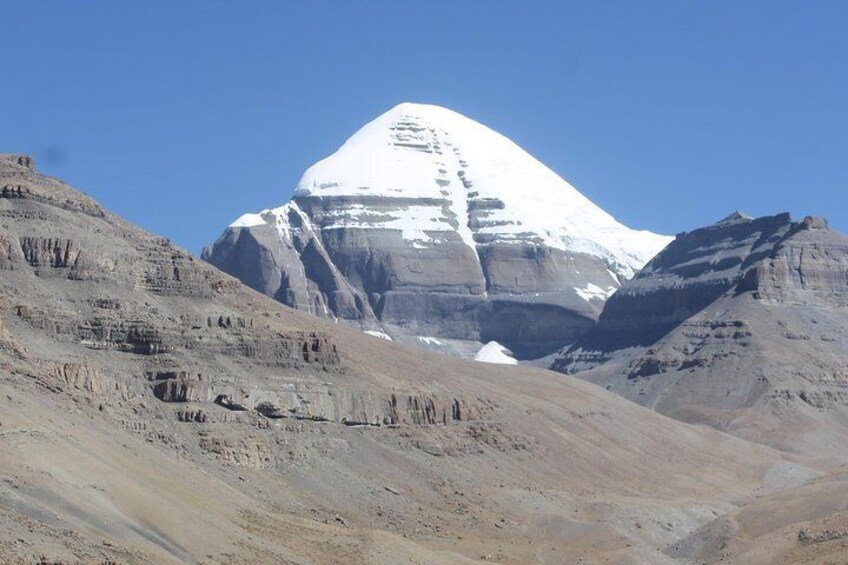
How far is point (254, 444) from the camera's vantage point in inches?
5704

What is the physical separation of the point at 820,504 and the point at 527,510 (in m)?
23.1

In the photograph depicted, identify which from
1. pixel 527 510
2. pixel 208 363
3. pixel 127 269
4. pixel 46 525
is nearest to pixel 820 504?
pixel 527 510

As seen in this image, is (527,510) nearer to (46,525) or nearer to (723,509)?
(723,509)

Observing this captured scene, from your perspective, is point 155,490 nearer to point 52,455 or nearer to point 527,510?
point 52,455

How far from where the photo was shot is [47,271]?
156625 mm

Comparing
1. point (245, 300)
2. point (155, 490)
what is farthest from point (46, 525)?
point (245, 300)

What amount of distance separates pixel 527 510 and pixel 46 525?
6805cm

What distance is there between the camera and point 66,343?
147375 millimetres

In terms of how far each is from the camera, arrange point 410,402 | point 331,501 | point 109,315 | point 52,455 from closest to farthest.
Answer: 1. point 52,455
2. point 331,501
3. point 109,315
4. point 410,402

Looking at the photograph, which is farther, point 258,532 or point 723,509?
point 723,509

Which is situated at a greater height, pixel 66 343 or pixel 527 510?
pixel 66 343

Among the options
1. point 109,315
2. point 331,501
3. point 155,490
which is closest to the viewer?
point 155,490

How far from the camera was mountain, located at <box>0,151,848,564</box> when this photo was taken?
377 feet

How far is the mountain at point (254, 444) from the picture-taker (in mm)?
114875
